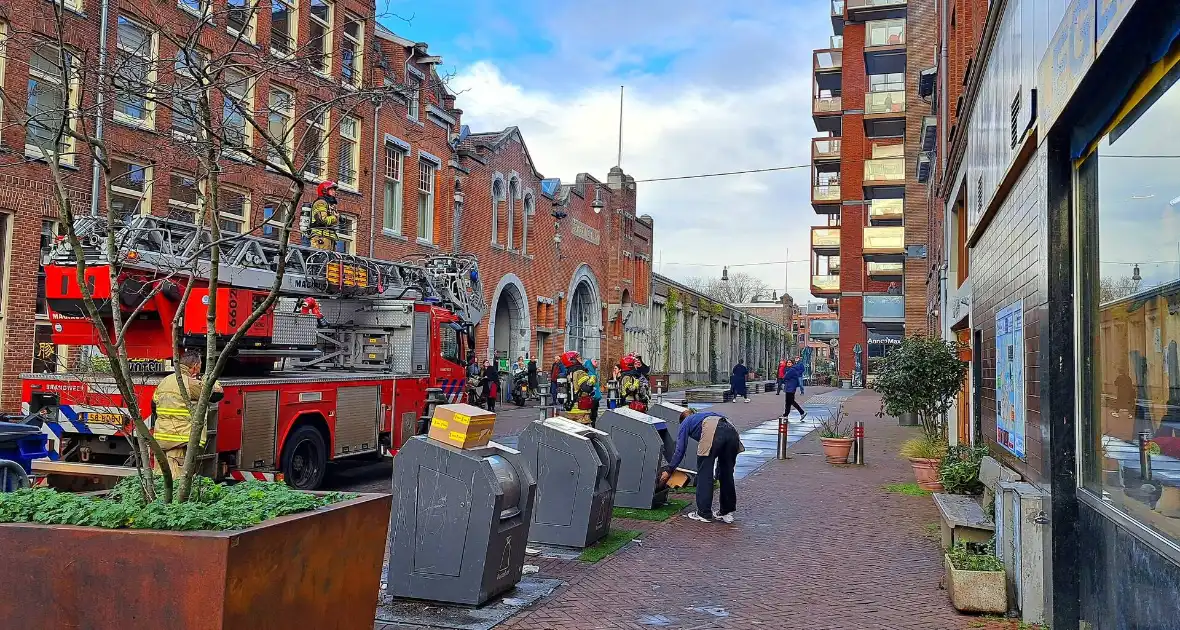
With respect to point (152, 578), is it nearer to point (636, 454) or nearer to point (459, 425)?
point (459, 425)

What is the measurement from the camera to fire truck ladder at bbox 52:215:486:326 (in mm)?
11086

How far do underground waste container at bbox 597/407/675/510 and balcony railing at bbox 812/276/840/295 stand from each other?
42.1m

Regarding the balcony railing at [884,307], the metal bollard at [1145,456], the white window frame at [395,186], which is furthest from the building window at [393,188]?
the metal bollard at [1145,456]

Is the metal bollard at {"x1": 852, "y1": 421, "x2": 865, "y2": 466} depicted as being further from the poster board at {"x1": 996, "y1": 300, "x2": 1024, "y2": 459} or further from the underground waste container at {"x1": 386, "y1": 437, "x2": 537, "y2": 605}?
the underground waste container at {"x1": 386, "y1": 437, "x2": 537, "y2": 605}

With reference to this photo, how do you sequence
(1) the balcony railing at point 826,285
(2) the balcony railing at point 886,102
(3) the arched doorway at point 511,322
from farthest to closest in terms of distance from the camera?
(1) the balcony railing at point 826,285
(2) the balcony railing at point 886,102
(3) the arched doorway at point 511,322

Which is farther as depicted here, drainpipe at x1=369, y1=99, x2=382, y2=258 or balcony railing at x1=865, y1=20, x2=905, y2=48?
balcony railing at x1=865, y1=20, x2=905, y2=48

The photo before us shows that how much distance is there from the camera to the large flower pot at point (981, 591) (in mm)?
6777

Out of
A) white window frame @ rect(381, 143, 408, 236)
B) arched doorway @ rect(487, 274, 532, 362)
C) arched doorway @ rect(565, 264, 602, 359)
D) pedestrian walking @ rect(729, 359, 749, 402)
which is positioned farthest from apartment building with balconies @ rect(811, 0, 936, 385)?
white window frame @ rect(381, 143, 408, 236)

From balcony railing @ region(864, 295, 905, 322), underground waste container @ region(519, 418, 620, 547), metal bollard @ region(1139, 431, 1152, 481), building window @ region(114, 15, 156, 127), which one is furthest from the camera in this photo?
balcony railing @ region(864, 295, 905, 322)

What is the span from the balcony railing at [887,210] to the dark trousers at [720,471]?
32778 millimetres

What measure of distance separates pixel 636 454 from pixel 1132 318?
7204 mm

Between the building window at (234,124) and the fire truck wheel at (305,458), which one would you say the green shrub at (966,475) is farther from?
the building window at (234,124)

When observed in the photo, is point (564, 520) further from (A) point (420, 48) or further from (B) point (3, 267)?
(A) point (420, 48)

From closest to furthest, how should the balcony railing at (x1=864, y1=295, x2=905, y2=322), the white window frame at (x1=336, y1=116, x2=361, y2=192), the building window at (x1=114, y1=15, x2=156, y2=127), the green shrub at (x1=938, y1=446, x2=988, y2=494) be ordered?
the building window at (x1=114, y1=15, x2=156, y2=127) → the green shrub at (x1=938, y1=446, x2=988, y2=494) → the white window frame at (x1=336, y1=116, x2=361, y2=192) → the balcony railing at (x1=864, y1=295, x2=905, y2=322)
